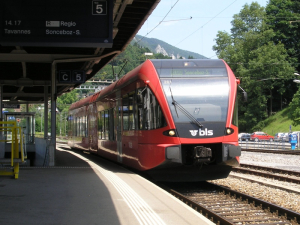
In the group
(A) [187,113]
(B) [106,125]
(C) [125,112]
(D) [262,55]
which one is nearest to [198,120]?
(A) [187,113]

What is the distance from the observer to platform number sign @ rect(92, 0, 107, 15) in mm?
10914

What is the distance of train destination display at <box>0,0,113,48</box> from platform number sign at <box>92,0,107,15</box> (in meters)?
0.02

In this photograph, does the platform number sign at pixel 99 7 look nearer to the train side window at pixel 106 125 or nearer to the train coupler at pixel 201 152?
the train coupler at pixel 201 152

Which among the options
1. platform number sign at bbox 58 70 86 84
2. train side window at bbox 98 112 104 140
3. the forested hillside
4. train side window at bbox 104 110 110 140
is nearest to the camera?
train side window at bbox 104 110 110 140

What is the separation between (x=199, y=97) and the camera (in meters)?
11.7

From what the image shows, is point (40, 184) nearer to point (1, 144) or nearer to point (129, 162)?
point (129, 162)

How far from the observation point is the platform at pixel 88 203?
7098mm

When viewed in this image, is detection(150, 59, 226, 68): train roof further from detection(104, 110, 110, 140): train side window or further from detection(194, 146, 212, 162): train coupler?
detection(104, 110, 110, 140): train side window

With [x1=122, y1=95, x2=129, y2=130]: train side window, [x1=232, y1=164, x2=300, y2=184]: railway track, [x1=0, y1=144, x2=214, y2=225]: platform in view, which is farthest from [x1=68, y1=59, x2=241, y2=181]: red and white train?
[x1=232, y1=164, x2=300, y2=184]: railway track

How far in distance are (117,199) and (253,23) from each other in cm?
6993

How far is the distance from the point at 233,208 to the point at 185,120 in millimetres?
2637

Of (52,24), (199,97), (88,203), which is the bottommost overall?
(88,203)

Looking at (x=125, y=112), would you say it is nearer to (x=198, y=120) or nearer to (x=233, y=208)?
(x=198, y=120)

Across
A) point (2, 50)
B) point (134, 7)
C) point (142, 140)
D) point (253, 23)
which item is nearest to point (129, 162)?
point (142, 140)
